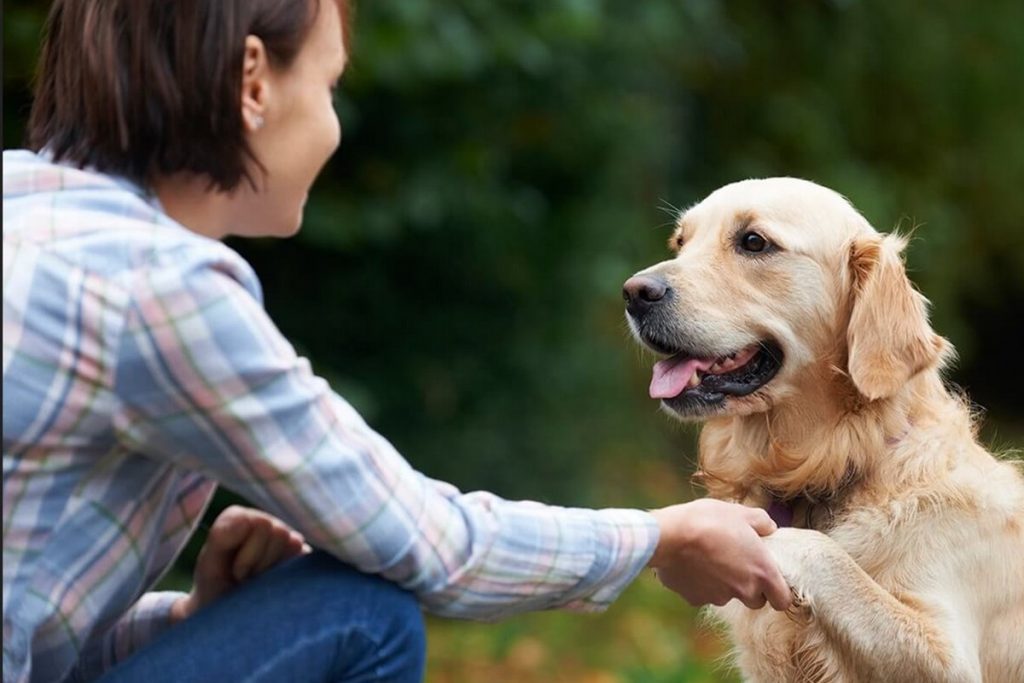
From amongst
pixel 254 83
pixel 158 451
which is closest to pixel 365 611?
pixel 158 451

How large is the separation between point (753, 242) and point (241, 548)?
1.23 meters

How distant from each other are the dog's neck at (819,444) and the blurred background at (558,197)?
1.79 ft

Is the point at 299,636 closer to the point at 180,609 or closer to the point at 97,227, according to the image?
the point at 180,609

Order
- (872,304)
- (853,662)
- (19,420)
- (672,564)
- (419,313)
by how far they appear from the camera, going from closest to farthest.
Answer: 1. (19,420)
2. (672,564)
3. (853,662)
4. (872,304)
5. (419,313)

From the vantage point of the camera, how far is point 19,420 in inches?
72.6

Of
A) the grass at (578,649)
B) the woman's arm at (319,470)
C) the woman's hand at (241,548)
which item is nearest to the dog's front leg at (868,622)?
the woman's arm at (319,470)

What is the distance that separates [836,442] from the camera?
2.78 metres

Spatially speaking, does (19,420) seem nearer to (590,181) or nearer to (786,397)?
(786,397)

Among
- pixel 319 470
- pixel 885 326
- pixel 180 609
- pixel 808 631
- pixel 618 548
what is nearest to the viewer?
pixel 319 470

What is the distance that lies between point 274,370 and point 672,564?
74 centimetres

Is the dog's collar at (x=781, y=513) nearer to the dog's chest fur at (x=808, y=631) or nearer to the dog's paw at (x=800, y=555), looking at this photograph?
the dog's chest fur at (x=808, y=631)

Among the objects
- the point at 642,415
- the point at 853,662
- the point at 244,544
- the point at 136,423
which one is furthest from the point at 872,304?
the point at 642,415

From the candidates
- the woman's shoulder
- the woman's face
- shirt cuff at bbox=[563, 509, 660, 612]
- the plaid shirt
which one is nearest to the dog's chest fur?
shirt cuff at bbox=[563, 509, 660, 612]

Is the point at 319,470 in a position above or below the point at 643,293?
above
